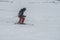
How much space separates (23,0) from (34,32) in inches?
196

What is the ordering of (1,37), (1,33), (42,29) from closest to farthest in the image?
(1,37) < (1,33) < (42,29)

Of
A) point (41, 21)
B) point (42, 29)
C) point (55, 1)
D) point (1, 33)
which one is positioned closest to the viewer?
point (1, 33)

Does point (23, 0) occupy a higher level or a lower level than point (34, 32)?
higher

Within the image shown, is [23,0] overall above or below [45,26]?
above

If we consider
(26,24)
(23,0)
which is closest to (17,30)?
(26,24)

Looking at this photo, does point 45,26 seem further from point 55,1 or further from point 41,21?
point 55,1

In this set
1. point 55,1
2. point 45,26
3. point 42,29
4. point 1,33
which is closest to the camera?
point 1,33

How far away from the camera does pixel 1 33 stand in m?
3.11

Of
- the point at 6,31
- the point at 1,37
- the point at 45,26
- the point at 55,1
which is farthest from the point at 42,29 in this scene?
the point at 55,1

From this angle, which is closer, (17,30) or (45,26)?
(17,30)

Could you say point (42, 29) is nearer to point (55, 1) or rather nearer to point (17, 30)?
point (17, 30)

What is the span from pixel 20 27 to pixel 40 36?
0.62 meters

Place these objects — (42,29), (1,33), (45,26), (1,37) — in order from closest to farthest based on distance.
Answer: (1,37) < (1,33) < (42,29) < (45,26)

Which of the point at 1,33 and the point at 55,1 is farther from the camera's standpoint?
the point at 55,1
